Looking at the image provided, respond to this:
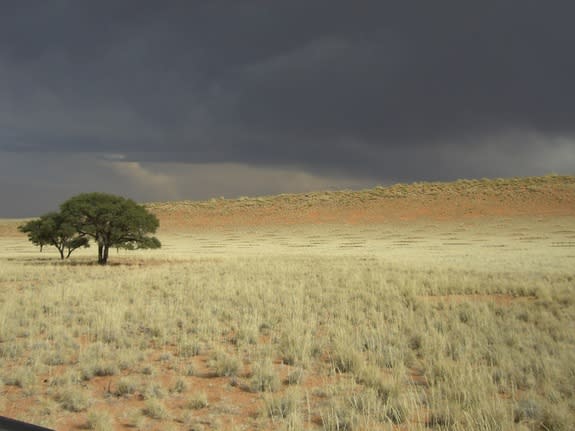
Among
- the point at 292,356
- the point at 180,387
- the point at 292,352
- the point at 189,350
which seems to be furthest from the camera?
the point at 189,350

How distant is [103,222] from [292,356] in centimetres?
2650

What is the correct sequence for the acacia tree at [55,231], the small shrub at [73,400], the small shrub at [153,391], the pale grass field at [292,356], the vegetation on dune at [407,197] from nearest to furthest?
the pale grass field at [292,356], the small shrub at [73,400], the small shrub at [153,391], the acacia tree at [55,231], the vegetation on dune at [407,197]

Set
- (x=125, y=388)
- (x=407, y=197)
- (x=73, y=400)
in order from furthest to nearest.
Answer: (x=407, y=197) < (x=125, y=388) < (x=73, y=400)

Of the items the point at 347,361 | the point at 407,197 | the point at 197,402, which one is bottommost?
the point at 197,402

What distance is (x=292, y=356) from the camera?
8.98m

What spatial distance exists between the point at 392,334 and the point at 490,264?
17833 mm

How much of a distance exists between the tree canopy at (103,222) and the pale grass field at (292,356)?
535 inches

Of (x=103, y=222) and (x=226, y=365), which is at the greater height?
(x=103, y=222)

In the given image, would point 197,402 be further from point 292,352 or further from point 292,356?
point 292,352

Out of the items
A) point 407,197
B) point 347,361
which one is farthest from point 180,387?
point 407,197

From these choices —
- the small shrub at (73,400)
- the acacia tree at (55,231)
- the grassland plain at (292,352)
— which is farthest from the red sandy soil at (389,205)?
the small shrub at (73,400)

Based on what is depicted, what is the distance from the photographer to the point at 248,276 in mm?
21766

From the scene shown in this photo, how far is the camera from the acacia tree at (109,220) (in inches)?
1240

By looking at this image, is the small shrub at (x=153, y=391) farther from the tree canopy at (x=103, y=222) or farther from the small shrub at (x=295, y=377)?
the tree canopy at (x=103, y=222)
